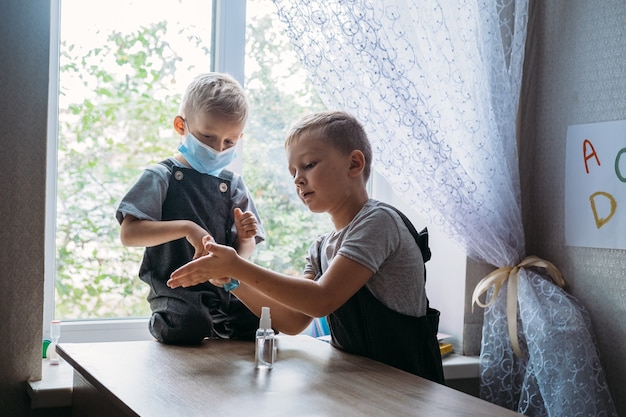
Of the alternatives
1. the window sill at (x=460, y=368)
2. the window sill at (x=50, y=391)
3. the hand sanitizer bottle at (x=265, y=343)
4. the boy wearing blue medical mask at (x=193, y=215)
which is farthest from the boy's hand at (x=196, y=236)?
the window sill at (x=460, y=368)

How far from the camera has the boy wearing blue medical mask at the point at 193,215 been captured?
165 cm

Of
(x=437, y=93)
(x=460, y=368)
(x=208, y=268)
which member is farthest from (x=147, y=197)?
(x=460, y=368)

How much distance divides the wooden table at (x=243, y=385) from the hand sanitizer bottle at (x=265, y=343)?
0.9 inches

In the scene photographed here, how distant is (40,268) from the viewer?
66.4 inches

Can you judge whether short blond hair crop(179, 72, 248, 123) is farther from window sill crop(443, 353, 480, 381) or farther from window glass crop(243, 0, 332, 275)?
window sill crop(443, 353, 480, 381)

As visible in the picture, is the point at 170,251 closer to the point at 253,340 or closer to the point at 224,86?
the point at 253,340

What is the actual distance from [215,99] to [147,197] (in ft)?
0.88

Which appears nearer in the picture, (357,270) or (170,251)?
(357,270)

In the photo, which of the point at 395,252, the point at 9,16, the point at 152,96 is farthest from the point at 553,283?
the point at 9,16

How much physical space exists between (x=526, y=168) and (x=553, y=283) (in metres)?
0.36

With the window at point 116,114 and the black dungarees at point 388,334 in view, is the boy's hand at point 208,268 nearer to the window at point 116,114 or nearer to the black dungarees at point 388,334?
the black dungarees at point 388,334

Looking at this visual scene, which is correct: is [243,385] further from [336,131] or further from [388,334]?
[336,131]

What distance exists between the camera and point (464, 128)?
203cm

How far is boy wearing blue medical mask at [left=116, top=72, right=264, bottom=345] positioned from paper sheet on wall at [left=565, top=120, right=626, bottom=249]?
88 centimetres
